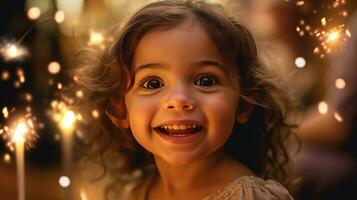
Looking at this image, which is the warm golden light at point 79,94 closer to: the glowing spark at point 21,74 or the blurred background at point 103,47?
the blurred background at point 103,47

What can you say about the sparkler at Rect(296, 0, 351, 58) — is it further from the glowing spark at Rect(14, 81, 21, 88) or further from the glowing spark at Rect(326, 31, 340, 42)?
the glowing spark at Rect(14, 81, 21, 88)

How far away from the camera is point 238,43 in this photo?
1.47 meters

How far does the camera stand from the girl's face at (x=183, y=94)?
54.2 inches

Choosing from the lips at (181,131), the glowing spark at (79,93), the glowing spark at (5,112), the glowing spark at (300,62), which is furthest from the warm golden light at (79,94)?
the glowing spark at (300,62)

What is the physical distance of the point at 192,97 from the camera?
4.51 ft

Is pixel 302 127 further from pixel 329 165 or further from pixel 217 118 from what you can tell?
pixel 217 118

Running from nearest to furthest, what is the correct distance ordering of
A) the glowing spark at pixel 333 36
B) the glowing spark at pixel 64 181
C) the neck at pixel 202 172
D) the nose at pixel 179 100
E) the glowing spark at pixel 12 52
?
the nose at pixel 179 100
the neck at pixel 202 172
the glowing spark at pixel 333 36
the glowing spark at pixel 12 52
the glowing spark at pixel 64 181

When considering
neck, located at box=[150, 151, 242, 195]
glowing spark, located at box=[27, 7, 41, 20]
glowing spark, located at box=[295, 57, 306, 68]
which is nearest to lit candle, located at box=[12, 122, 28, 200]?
glowing spark, located at box=[27, 7, 41, 20]

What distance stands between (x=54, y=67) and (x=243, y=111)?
0.76 meters

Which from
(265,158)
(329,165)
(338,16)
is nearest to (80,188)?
(265,158)

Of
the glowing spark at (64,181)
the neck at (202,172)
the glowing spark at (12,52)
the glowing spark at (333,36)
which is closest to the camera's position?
the neck at (202,172)

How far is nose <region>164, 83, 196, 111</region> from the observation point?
1353 millimetres

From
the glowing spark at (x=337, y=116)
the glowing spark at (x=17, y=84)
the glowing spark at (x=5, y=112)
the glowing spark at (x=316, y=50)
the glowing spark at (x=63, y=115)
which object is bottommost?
the glowing spark at (x=337, y=116)

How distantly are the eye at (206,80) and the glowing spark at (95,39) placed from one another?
0.48 m
